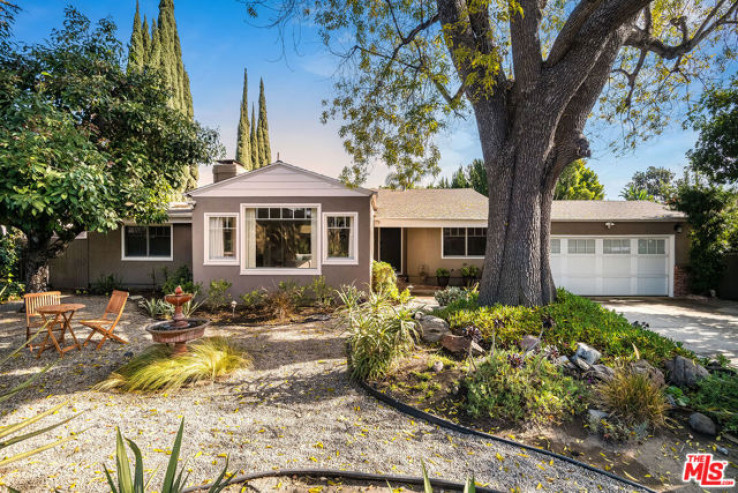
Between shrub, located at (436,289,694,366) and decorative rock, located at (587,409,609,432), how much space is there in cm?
147

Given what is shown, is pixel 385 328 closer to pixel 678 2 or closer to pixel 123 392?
pixel 123 392

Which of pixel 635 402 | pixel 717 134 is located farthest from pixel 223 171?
pixel 717 134

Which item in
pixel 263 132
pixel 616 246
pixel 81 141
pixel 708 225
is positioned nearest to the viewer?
pixel 81 141

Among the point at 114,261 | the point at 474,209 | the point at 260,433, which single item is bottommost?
the point at 260,433

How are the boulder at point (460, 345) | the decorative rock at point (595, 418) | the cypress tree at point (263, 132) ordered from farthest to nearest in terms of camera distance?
1. the cypress tree at point (263, 132)
2. the boulder at point (460, 345)
3. the decorative rock at point (595, 418)

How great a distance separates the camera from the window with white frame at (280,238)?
977cm

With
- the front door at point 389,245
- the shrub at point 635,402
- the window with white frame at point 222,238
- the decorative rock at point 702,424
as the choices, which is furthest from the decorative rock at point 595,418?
the front door at point 389,245

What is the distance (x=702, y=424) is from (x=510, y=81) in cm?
624

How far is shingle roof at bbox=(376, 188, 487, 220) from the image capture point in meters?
12.6

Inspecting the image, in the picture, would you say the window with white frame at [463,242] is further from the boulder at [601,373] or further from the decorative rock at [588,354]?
the boulder at [601,373]

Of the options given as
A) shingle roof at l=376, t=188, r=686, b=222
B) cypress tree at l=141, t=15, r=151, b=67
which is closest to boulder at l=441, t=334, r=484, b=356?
shingle roof at l=376, t=188, r=686, b=222

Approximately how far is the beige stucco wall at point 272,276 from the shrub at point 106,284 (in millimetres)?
4459

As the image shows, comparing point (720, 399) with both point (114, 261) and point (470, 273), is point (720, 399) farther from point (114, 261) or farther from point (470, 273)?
point (114, 261)

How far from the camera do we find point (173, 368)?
463cm
